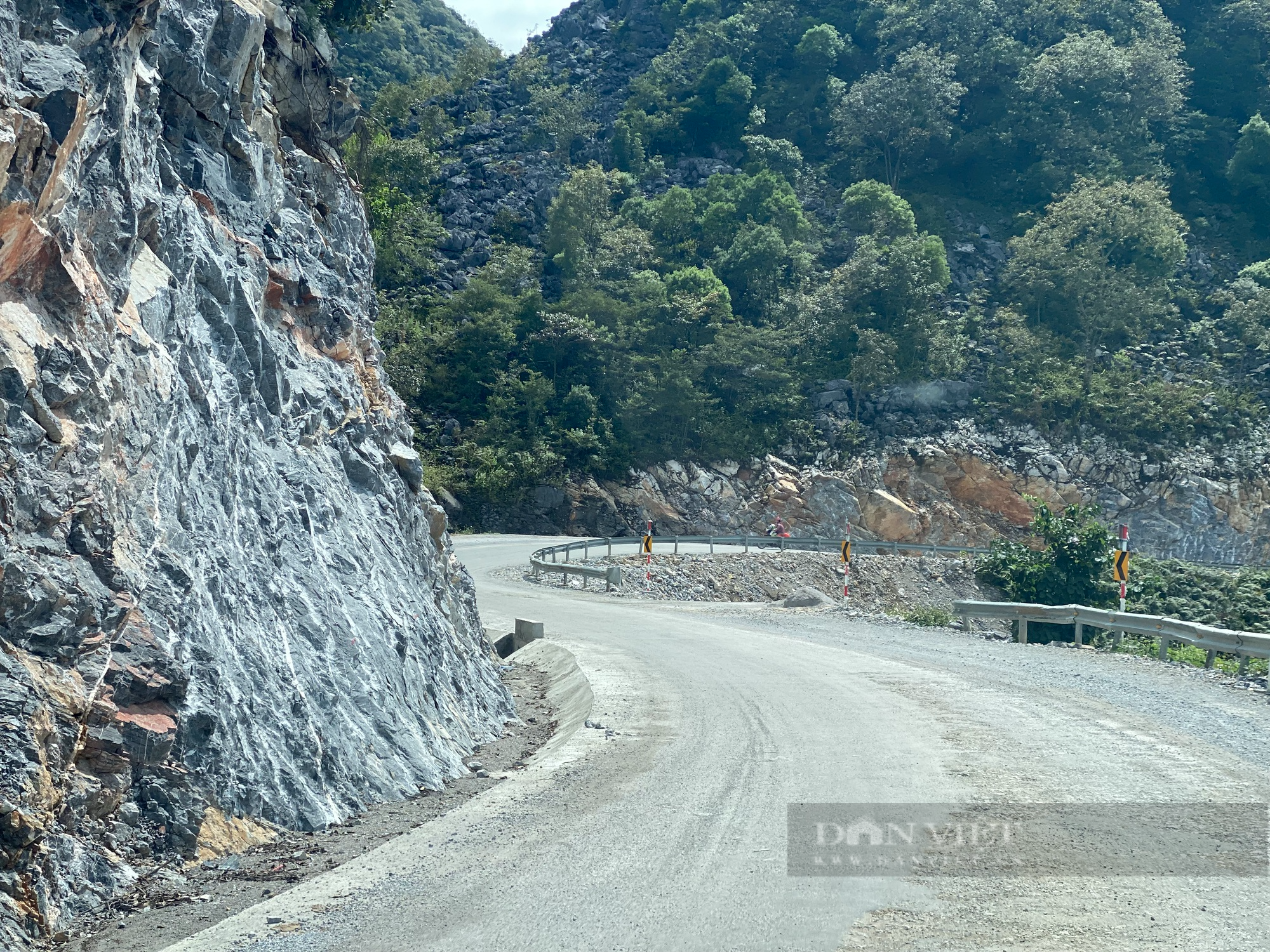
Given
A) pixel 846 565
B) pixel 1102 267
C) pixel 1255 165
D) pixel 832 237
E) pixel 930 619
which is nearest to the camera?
pixel 930 619

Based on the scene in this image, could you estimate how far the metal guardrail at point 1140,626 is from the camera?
15695 mm

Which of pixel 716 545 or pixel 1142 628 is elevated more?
pixel 1142 628

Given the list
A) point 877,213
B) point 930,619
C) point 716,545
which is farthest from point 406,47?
point 930,619

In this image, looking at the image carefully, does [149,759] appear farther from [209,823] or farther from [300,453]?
[300,453]

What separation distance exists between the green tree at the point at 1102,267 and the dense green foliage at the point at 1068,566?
2652 centimetres

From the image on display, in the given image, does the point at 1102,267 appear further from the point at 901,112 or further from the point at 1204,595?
the point at 1204,595

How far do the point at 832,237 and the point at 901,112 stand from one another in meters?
10.5

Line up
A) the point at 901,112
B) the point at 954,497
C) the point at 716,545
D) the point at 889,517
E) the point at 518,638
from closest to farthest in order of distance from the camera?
the point at 518,638, the point at 716,545, the point at 889,517, the point at 954,497, the point at 901,112

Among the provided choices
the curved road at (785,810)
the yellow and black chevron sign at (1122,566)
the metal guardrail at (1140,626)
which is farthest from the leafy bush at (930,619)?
the curved road at (785,810)

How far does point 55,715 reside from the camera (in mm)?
6570

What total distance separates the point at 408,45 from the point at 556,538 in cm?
7220

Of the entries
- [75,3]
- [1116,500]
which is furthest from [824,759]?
[1116,500]

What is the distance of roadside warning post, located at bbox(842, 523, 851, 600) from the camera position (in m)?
29.8

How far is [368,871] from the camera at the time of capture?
24.2 feet
